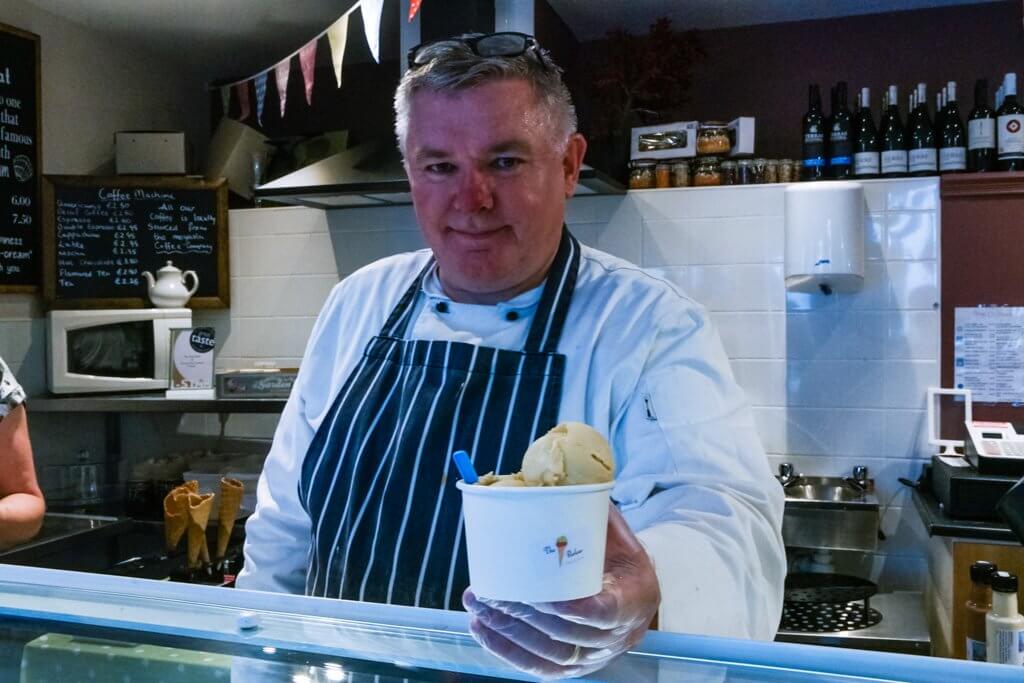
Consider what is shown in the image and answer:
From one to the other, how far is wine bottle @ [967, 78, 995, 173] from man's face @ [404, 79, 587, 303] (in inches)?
102

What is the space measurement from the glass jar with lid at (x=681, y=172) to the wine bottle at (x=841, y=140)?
0.55 meters

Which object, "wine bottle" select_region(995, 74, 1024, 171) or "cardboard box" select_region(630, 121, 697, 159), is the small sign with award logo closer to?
"cardboard box" select_region(630, 121, 697, 159)

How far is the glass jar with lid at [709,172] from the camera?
380 centimetres

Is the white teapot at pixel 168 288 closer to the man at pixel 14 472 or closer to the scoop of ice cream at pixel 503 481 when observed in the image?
the man at pixel 14 472

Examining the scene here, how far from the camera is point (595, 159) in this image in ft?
12.1

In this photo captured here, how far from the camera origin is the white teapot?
4.04 m

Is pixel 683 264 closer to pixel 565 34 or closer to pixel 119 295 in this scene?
pixel 565 34

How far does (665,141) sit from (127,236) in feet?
7.72

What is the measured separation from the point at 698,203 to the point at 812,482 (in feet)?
3.87

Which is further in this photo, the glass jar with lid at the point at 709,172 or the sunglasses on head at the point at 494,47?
the glass jar with lid at the point at 709,172

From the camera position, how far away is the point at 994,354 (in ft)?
11.9

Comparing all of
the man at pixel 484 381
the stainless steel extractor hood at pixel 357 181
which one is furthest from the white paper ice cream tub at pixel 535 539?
the stainless steel extractor hood at pixel 357 181

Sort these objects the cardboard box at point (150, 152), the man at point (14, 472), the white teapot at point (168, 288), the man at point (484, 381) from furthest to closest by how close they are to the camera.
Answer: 1. the cardboard box at point (150, 152)
2. the white teapot at point (168, 288)
3. the man at point (14, 472)
4. the man at point (484, 381)

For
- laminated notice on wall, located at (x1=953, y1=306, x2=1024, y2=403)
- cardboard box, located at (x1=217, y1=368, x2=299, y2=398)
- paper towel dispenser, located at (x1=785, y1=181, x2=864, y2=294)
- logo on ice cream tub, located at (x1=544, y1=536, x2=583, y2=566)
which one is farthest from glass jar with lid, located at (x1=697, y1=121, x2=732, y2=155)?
logo on ice cream tub, located at (x1=544, y1=536, x2=583, y2=566)
